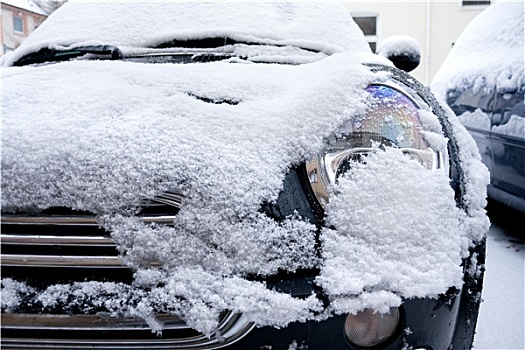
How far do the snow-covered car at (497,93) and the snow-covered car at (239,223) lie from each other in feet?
5.87

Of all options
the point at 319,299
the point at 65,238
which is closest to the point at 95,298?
the point at 65,238

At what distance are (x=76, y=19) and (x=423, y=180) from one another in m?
1.83

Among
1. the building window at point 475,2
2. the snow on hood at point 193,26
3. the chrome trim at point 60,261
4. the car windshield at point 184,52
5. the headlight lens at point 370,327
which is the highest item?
the building window at point 475,2

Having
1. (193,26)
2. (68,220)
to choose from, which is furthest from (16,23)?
(68,220)

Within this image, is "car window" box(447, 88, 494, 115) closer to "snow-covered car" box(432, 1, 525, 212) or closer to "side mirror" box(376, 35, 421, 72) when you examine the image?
"snow-covered car" box(432, 1, 525, 212)

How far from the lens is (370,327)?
3.51 ft

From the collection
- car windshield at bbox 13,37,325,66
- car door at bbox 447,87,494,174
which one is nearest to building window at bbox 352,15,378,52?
car door at bbox 447,87,494,174

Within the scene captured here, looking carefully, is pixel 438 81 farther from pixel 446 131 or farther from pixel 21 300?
pixel 21 300

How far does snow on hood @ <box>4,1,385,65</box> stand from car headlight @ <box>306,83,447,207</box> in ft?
2.52

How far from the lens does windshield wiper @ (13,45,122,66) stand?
1912mm

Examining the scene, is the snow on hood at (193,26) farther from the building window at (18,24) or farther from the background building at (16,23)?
the building window at (18,24)

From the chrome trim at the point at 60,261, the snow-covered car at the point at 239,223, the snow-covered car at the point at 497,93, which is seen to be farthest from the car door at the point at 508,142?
the chrome trim at the point at 60,261

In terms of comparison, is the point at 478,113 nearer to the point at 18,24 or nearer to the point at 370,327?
the point at 370,327

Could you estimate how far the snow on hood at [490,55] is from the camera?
300 centimetres
